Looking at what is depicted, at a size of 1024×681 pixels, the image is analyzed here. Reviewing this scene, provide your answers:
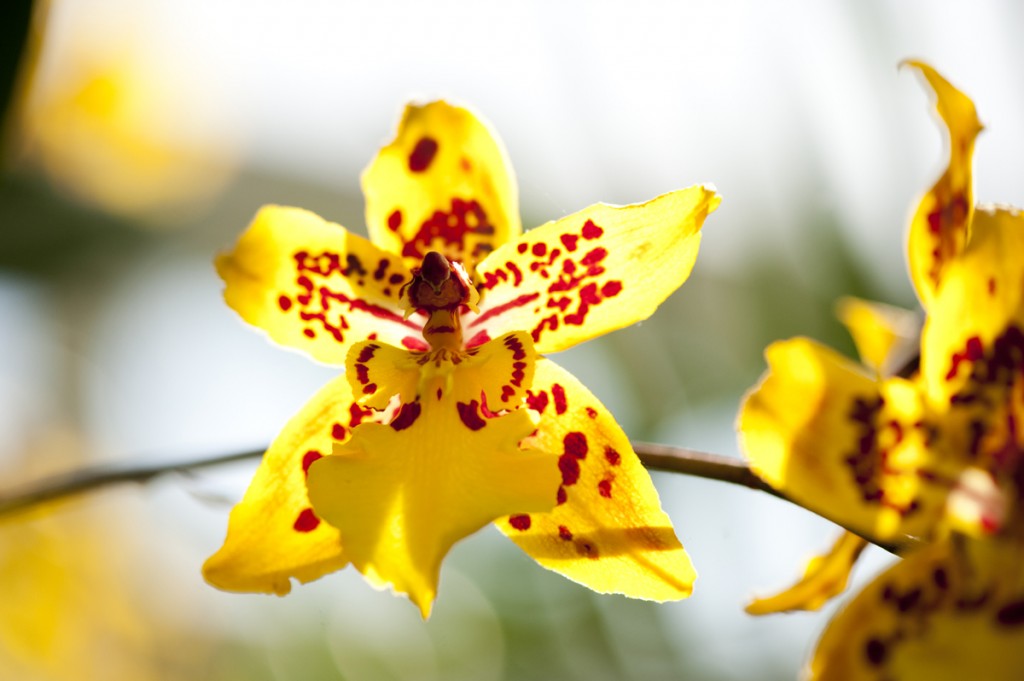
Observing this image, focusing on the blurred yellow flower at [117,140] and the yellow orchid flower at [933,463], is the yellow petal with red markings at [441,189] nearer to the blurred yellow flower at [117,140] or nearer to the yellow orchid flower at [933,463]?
the yellow orchid flower at [933,463]

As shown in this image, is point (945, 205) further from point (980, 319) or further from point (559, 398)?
point (559, 398)

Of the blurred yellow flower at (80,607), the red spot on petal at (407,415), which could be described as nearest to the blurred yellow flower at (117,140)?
the blurred yellow flower at (80,607)

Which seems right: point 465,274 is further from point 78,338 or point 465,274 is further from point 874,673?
point 78,338

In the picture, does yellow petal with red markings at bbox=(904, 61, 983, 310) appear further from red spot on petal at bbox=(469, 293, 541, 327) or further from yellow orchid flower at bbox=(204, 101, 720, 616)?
red spot on petal at bbox=(469, 293, 541, 327)

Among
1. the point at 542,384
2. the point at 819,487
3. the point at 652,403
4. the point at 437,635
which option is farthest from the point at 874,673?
the point at 437,635

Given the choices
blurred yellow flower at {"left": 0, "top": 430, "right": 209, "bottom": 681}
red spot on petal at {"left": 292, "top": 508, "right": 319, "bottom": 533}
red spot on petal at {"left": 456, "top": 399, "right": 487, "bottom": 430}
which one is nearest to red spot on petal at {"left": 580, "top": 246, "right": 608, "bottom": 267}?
red spot on petal at {"left": 456, "top": 399, "right": 487, "bottom": 430}

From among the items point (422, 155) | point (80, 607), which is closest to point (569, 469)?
point (422, 155)

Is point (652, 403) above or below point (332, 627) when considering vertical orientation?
above
